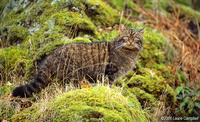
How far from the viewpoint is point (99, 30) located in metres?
8.16

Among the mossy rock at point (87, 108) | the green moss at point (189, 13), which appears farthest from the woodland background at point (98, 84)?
the green moss at point (189, 13)

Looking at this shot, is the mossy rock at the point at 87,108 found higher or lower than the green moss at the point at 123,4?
lower

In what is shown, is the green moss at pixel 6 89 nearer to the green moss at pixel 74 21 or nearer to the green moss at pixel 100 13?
the green moss at pixel 74 21

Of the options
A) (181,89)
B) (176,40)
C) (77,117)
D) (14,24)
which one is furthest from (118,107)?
(176,40)

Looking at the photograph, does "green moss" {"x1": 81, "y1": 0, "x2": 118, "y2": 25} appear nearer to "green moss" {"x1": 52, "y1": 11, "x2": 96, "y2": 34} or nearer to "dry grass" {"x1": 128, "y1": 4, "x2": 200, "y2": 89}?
"green moss" {"x1": 52, "y1": 11, "x2": 96, "y2": 34}

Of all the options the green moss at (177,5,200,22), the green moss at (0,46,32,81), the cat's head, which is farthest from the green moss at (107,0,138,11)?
the cat's head

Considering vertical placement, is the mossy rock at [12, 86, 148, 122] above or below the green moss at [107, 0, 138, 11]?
below

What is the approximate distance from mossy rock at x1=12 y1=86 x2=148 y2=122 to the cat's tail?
43 cm

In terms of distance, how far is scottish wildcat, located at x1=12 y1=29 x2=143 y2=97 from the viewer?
261 inches

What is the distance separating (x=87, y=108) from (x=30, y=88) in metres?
1.20

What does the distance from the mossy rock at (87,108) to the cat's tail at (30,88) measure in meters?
0.43

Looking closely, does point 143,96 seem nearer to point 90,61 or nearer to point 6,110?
point 90,61

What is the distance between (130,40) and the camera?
6766 millimetres

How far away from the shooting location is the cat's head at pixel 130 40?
6753 mm
